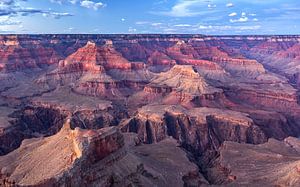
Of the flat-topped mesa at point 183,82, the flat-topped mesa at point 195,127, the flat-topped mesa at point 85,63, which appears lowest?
the flat-topped mesa at point 195,127

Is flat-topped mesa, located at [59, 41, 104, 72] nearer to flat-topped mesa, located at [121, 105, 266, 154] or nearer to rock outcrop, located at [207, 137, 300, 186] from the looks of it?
flat-topped mesa, located at [121, 105, 266, 154]

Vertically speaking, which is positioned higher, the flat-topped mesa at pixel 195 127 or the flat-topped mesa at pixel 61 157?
the flat-topped mesa at pixel 61 157

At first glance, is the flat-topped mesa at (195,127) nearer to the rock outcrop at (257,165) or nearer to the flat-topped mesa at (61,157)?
the rock outcrop at (257,165)

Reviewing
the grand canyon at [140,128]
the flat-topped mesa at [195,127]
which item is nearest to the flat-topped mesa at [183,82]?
the grand canyon at [140,128]

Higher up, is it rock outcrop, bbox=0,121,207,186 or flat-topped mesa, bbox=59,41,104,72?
flat-topped mesa, bbox=59,41,104,72

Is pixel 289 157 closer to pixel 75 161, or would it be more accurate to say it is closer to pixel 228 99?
pixel 75 161

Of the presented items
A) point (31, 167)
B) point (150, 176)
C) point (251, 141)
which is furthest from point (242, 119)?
point (31, 167)

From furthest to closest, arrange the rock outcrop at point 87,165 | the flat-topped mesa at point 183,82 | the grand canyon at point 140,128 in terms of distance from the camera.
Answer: the flat-topped mesa at point 183,82 < the grand canyon at point 140,128 < the rock outcrop at point 87,165

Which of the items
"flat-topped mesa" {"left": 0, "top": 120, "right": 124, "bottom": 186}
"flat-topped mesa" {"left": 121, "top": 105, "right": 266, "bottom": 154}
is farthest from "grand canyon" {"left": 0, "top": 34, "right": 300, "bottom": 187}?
"flat-topped mesa" {"left": 121, "top": 105, "right": 266, "bottom": 154}

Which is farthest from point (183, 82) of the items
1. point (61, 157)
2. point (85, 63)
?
point (61, 157)
